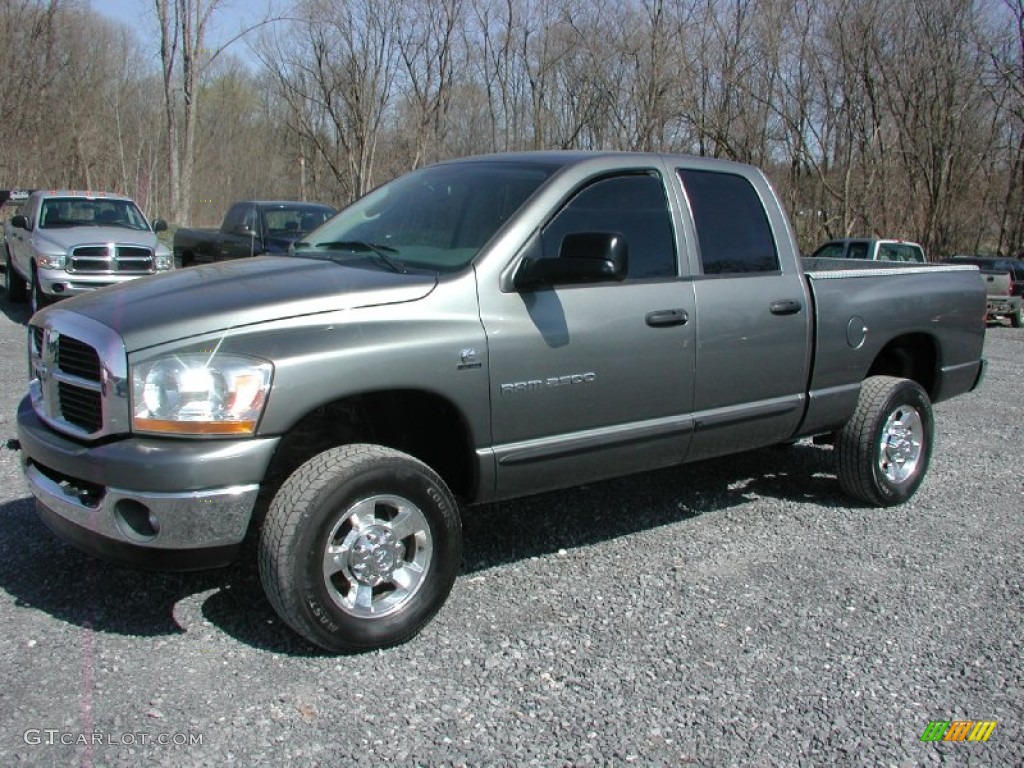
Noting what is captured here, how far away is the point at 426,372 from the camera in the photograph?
3.47 meters

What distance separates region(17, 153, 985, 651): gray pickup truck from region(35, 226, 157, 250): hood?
28.6 feet

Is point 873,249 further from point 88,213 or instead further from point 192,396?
point 192,396

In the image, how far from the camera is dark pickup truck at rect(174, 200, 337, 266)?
1291cm

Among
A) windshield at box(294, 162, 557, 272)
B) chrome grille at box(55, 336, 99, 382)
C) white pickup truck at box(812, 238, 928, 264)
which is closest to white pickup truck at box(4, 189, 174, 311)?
windshield at box(294, 162, 557, 272)

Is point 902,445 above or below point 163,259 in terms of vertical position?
below

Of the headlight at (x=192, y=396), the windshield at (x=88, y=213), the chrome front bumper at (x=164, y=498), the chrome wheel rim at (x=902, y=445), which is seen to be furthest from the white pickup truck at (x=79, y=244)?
the chrome wheel rim at (x=902, y=445)

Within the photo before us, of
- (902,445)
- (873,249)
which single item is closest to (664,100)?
(873,249)

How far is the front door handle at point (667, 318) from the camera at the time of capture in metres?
4.14

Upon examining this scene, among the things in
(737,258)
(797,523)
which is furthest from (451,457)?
(797,523)

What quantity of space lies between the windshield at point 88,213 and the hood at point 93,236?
327mm

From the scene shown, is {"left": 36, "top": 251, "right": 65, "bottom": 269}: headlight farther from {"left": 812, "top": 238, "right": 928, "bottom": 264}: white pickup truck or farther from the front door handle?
{"left": 812, "top": 238, "right": 928, "bottom": 264}: white pickup truck

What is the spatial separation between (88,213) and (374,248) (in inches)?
430

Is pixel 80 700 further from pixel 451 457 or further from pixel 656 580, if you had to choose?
pixel 656 580

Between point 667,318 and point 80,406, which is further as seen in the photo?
point 667,318
